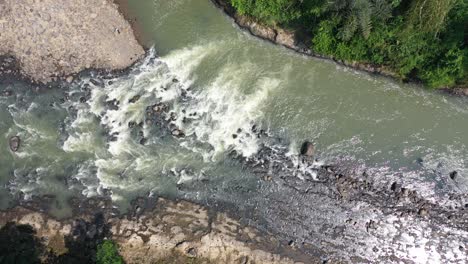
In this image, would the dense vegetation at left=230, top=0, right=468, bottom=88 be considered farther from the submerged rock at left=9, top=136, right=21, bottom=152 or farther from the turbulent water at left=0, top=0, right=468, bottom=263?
the submerged rock at left=9, top=136, right=21, bottom=152

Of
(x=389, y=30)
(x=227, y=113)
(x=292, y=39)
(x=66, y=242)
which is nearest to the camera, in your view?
(x=389, y=30)

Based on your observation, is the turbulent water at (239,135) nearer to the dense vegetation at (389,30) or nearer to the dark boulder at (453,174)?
the dark boulder at (453,174)

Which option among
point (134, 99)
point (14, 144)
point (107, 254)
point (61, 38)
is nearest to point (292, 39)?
point (134, 99)

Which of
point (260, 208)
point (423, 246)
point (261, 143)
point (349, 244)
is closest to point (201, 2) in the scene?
point (261, 143)

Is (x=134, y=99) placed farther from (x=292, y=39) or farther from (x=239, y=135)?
(x=292, y=39)

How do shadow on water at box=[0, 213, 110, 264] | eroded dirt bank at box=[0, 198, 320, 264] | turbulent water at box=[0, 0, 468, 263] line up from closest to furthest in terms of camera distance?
shadow on water at box=[0, 213, 110, 264] < eroded dirt bank at box=[0, 198, 320, 264] < turbulent water at box=[0, 0, 468, 263]

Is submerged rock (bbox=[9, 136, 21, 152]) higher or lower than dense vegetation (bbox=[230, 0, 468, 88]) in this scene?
lower

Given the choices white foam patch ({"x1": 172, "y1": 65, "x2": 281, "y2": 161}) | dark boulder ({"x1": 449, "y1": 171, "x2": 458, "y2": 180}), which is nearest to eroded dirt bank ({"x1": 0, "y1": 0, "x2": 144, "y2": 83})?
white foam patch ({"x1": 172, "y1": 65, "x2": 281, "y2": 161})
